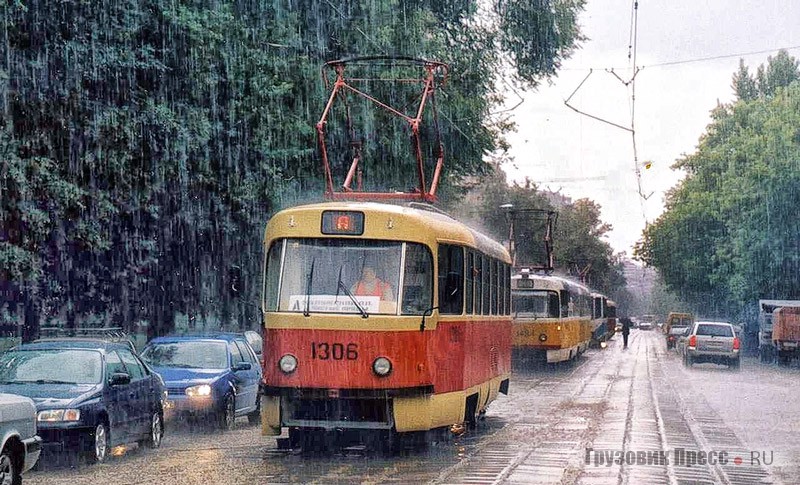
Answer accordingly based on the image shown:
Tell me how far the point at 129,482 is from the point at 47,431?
1.63m

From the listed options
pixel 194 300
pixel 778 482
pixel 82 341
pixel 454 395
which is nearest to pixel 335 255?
pixel 454 395

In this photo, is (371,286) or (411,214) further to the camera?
(411,214)

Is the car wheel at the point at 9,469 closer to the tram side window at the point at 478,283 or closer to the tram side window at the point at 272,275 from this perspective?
the tram side window at the point at 272,275

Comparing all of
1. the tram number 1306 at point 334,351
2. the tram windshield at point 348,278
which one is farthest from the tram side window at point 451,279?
the tram number 1306 at point 334,351

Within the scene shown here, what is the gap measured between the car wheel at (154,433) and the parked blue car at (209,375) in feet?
6.78

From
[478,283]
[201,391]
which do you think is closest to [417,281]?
[478,283]

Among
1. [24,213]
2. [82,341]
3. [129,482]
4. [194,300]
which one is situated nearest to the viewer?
[129,482]

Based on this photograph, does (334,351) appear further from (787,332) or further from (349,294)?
(787,332)

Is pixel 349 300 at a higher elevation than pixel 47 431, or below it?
higher

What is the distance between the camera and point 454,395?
1631 cm

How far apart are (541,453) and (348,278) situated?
10.4 feet

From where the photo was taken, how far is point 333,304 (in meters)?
15.1

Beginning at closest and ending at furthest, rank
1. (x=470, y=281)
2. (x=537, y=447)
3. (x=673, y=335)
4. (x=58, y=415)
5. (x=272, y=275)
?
(x=58, y=415) → (x=272, y=275) → (x=537, y=447) → (x=470, y=281) → (x=673, y=335)

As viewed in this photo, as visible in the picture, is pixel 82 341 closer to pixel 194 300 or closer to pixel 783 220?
pixel 194 300
